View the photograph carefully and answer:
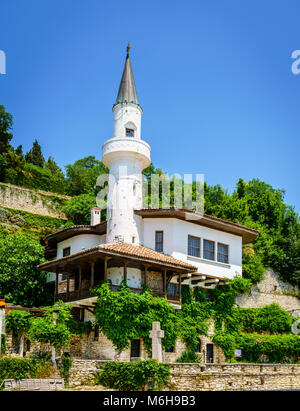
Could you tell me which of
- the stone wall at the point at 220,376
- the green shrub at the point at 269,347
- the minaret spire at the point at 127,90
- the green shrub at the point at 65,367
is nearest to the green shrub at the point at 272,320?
the green shrub at the point at 269,347

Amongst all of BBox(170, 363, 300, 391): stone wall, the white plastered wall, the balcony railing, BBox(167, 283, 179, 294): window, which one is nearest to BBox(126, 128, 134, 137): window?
the white plastered wall

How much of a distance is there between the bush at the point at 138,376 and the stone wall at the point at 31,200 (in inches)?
1039

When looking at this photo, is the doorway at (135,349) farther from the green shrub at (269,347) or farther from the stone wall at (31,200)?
the stone wall at (31,200)

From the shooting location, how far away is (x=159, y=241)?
28828mm

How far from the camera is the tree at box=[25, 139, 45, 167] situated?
66938 millimetres

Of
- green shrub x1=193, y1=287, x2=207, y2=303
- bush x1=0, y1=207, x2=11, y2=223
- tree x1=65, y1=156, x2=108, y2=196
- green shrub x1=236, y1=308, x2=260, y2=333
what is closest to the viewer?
green shrub x1=193, y1=287, x2=207, y2=303

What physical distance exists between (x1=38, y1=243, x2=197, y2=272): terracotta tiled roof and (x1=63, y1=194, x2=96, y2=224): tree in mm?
15382

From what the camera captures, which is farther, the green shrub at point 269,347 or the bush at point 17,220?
the bush at point 17,220

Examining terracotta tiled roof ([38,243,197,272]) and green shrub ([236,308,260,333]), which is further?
green shrub ([236,308,260,333])

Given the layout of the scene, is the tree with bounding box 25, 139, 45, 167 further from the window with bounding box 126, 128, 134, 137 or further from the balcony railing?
the balcony railing

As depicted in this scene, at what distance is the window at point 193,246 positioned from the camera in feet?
95.7

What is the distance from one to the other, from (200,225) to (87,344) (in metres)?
9.96

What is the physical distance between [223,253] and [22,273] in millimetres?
13197

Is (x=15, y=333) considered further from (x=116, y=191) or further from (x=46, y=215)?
(x=46, y=215)
